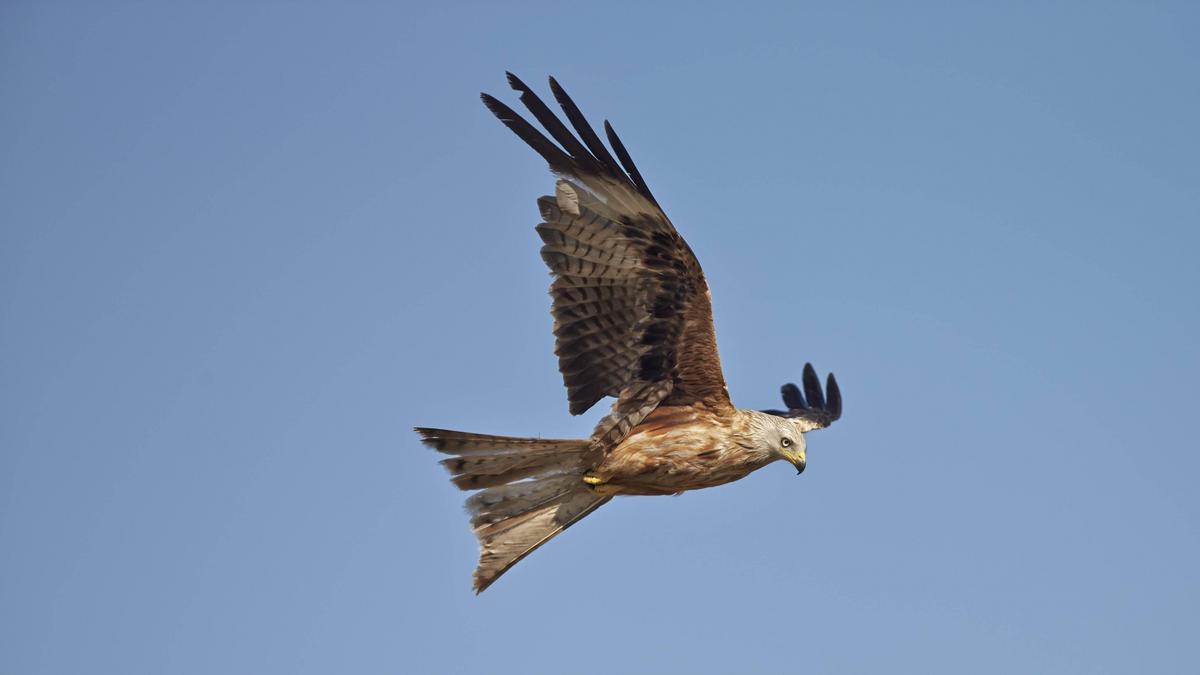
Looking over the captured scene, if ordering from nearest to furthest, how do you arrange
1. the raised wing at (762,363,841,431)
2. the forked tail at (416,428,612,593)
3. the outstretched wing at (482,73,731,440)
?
the outstretched wing at (482,73,731,440)
the forked tail at (416,428,612,593)
the raised wing at (762,363,841,431)

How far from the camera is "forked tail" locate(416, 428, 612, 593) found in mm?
9703

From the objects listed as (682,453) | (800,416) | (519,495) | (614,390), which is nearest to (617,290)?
(614,390)

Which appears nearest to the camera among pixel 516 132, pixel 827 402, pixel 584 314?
pixel 516 132

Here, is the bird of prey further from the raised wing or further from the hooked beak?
the raised wing

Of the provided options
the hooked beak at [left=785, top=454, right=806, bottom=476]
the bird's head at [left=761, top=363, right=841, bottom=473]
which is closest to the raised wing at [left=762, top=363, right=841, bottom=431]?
the bird's head at [left=761, top=363, right=841, bottom=473]

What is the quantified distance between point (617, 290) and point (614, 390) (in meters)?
0.73

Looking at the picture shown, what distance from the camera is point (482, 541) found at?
986 cm

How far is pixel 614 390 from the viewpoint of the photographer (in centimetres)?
991

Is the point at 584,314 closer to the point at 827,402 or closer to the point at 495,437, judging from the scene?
the point at 495,437

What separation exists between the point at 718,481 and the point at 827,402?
456 cm

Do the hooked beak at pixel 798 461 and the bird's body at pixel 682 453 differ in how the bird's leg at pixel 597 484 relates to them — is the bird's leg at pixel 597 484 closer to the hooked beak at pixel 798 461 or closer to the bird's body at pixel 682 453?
the bird's body at pixel 682 453

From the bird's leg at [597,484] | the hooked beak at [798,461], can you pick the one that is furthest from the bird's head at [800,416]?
the bird's leg at [597,484]

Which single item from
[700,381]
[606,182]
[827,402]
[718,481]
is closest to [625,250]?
[606,182]

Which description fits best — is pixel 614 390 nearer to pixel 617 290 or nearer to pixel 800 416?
pixel 617 290
